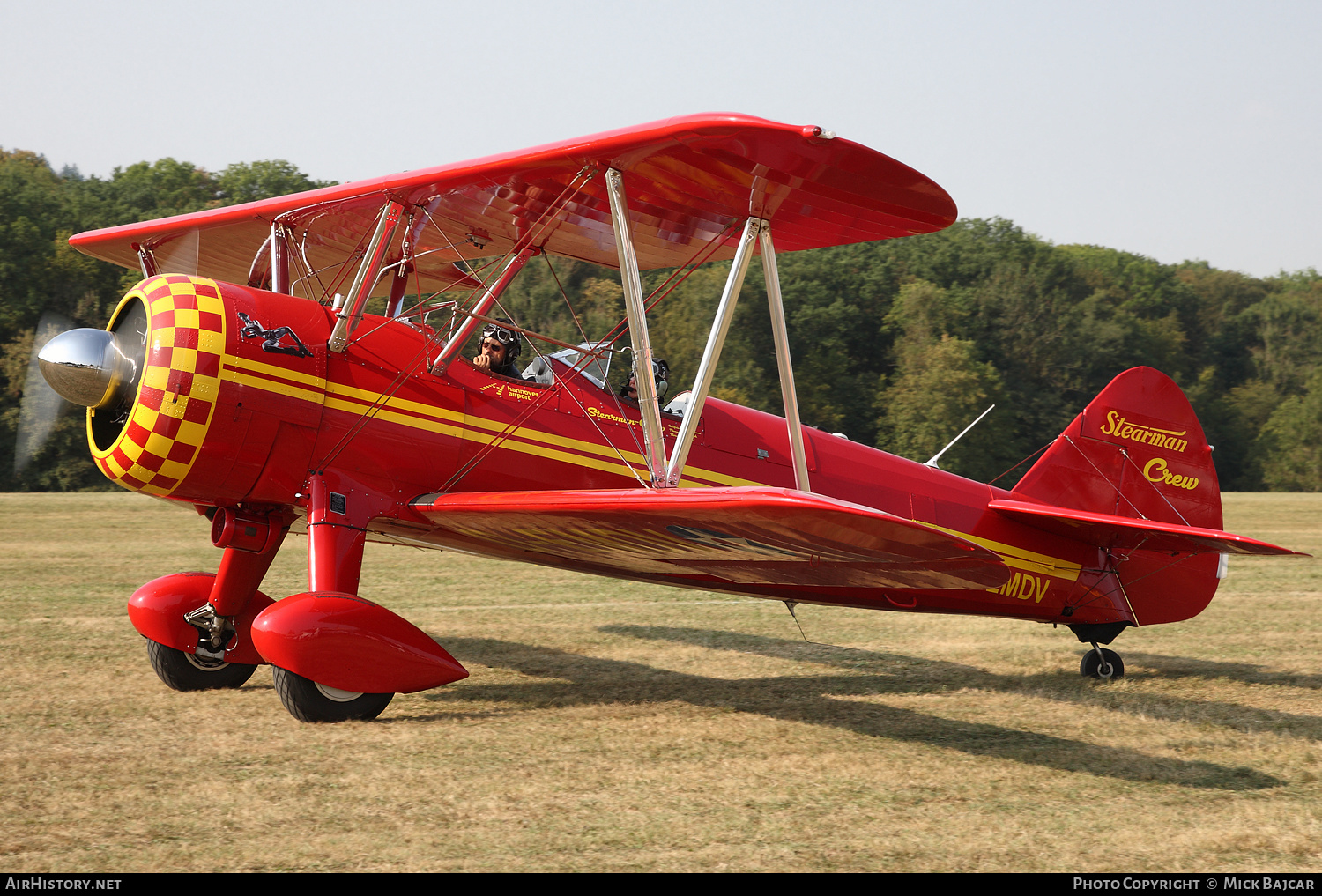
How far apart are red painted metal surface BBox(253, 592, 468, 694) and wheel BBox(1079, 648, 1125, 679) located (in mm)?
4583

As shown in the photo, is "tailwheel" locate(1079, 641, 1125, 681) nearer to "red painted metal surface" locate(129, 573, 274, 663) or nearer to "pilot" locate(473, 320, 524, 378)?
"pilot" locate(473, 320, 524, 378)

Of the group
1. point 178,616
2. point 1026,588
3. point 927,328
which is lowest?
point 178,616

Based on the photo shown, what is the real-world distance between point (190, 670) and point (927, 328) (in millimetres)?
43429

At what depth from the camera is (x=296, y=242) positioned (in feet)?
22.8

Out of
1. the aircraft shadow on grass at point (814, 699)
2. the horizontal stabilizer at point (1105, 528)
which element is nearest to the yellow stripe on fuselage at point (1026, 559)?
the horizontal stabilizer at point (1105, 528)

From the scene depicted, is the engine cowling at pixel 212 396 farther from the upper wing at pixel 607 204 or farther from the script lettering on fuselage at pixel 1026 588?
the script lettering on fuselage at pixel 1026 588

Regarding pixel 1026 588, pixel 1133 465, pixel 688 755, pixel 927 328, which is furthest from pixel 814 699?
pixel 927 328

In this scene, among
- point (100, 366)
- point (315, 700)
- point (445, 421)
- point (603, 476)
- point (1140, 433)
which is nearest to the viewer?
point (315, 700)

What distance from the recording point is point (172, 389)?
18.1ft

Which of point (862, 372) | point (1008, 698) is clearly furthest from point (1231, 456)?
point (1008, 698)

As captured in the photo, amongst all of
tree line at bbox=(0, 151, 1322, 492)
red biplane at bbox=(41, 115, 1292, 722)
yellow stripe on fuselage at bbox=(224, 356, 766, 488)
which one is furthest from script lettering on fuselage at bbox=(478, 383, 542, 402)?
tree line at bbox=(0, 151, 1322, 492)

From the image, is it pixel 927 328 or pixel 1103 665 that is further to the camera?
pixel 927 328

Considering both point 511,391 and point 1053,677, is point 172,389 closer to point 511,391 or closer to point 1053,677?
point 511,391

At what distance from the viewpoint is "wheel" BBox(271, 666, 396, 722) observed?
5.49 meters
